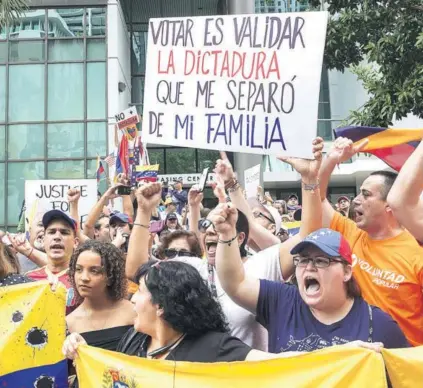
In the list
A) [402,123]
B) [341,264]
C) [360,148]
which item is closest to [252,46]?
[360,148]

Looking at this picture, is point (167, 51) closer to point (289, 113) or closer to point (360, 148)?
point (289, 113)

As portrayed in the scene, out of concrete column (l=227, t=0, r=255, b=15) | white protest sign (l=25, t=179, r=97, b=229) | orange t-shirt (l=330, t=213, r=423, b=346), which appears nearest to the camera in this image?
orange t-shirt (l=330, t=213, r=423, b=346)

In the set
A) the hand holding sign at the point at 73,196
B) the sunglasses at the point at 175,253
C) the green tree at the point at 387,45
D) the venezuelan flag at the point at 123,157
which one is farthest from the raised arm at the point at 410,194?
the venezuelan flag at the point at 123,157

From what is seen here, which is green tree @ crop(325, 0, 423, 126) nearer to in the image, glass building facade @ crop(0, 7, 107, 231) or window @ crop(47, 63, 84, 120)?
glass building facade @ crop(0, 7, 107, 231)

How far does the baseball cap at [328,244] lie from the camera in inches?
114

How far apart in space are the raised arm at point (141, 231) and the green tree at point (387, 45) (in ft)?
19.1

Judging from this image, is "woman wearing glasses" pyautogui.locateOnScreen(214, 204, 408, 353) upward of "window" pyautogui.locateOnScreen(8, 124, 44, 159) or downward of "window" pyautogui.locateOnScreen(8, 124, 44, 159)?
downward

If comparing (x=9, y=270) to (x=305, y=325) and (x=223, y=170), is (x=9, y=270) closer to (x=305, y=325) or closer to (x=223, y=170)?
(x=223, y=170)

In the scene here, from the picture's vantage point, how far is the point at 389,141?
4492 mm

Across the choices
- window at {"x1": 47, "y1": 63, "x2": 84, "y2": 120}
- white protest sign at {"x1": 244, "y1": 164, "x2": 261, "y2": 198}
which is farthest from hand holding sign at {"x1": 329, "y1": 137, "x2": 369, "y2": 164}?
window at {"x1": 47, "y1": 63, "x2": 84, "y2": 120}

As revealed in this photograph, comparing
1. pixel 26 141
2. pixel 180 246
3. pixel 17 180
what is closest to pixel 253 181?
pixel 180 246

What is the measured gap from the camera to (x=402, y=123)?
77.0ft

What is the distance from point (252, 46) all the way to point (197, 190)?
1.26 m

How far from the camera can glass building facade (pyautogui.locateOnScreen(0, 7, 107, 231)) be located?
69.9ft
